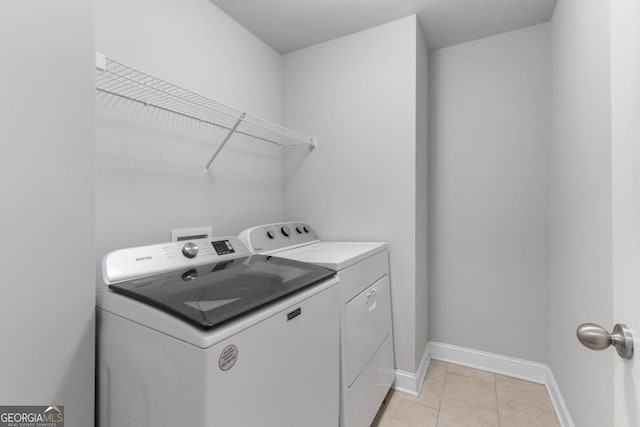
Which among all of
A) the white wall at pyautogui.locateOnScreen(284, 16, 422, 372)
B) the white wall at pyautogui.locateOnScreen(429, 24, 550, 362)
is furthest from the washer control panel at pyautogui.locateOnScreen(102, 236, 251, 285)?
the white wall at pyautogui.locateOnScreen(429, 24, 550, 362)

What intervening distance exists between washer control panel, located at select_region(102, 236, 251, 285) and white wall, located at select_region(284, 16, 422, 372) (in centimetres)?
85

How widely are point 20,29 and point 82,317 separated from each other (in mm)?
790

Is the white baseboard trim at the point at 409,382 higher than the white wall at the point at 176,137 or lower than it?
lower

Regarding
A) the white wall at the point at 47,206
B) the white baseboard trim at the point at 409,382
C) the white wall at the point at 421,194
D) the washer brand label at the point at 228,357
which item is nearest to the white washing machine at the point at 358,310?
the white baseboard trim at the point at 409,382

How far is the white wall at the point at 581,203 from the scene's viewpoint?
108 cm

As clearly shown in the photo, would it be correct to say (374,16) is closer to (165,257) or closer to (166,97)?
(166,97)

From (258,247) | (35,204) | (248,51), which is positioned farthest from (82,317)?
(248,51)

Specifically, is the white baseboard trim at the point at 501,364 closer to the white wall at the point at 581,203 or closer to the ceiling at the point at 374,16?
the white wall at the point at 581,203

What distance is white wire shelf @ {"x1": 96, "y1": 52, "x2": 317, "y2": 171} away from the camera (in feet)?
3.82

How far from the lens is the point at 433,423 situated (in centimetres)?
163

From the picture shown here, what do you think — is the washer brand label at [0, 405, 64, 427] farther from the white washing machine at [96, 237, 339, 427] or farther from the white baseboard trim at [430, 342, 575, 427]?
the white baseboard trim at [430, 342, 575, 427]

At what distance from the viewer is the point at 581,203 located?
1.33 metres

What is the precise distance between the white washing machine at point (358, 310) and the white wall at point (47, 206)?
86 centimetres

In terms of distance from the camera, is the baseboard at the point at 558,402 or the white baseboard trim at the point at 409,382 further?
the white baseboard trim at the point at 409,382
